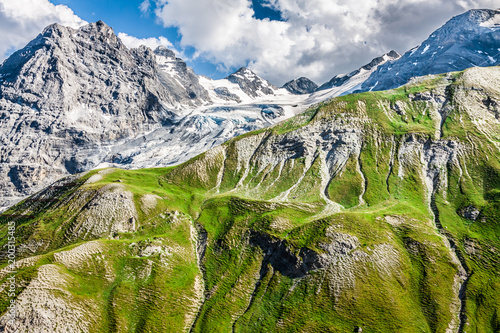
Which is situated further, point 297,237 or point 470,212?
point 470,212

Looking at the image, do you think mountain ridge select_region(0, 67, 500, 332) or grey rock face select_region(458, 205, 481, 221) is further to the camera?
grey rock face select_region(458, 205, 481, 221)

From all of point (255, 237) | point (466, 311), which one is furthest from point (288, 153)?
point (466, 311)

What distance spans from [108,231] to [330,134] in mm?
126526

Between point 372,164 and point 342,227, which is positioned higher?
point 372,164

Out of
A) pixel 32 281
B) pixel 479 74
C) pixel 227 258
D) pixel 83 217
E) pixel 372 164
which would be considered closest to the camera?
pixel 32 281

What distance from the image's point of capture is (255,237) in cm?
11744

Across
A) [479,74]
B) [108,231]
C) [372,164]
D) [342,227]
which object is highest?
[479,74]

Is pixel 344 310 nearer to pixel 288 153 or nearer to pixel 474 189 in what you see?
pixel 474 189

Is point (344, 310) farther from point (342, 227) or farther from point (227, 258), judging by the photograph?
point (227, 258)

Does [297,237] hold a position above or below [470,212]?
below

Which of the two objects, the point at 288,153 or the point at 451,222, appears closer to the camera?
the point at 451,222

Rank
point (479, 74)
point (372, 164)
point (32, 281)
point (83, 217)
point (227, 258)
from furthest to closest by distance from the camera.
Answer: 1. point (479, 74)
2. point (372, 164)
3. point (83, 217)
4. point (227, 258)
5. point (32, 281)

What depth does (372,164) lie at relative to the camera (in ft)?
524

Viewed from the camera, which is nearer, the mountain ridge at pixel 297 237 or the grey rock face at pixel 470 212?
the mountain ridge at pixel 297 237
